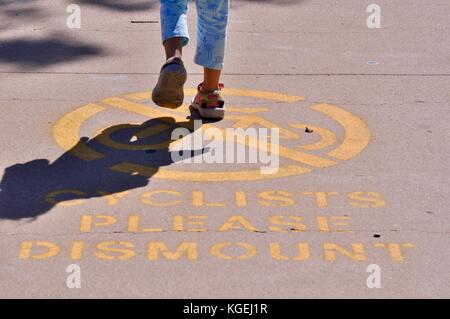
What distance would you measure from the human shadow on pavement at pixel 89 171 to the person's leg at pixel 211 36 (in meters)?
0.36

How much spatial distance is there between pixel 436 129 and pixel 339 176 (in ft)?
3.11

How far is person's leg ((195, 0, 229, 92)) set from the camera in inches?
254

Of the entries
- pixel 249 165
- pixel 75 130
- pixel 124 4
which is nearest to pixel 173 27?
pixel 75 130

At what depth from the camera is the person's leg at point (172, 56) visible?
6.13 m

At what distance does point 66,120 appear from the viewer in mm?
6629

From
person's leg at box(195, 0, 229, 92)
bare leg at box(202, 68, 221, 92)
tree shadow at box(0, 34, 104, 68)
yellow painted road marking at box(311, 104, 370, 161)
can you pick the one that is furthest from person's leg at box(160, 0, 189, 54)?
tree shadow at box(0, 34, 104, 68)

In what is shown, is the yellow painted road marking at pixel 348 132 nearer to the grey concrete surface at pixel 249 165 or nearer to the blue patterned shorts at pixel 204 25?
the grey concrete surface at pixel 249 165

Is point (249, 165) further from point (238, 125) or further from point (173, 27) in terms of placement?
point (173, 27)

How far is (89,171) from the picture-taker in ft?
19.3

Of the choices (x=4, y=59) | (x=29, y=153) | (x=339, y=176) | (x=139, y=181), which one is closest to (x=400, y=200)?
(x=339, y=176)

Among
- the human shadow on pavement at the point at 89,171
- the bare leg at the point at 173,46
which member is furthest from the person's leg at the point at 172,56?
the human shadow on pavement at the point at 89,171

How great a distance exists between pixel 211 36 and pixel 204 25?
75 mm

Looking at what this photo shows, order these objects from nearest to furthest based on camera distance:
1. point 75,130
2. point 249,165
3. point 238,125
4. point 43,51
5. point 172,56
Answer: point 249,165
point 172,56
point 75,130
point 238,125
point 43,51
